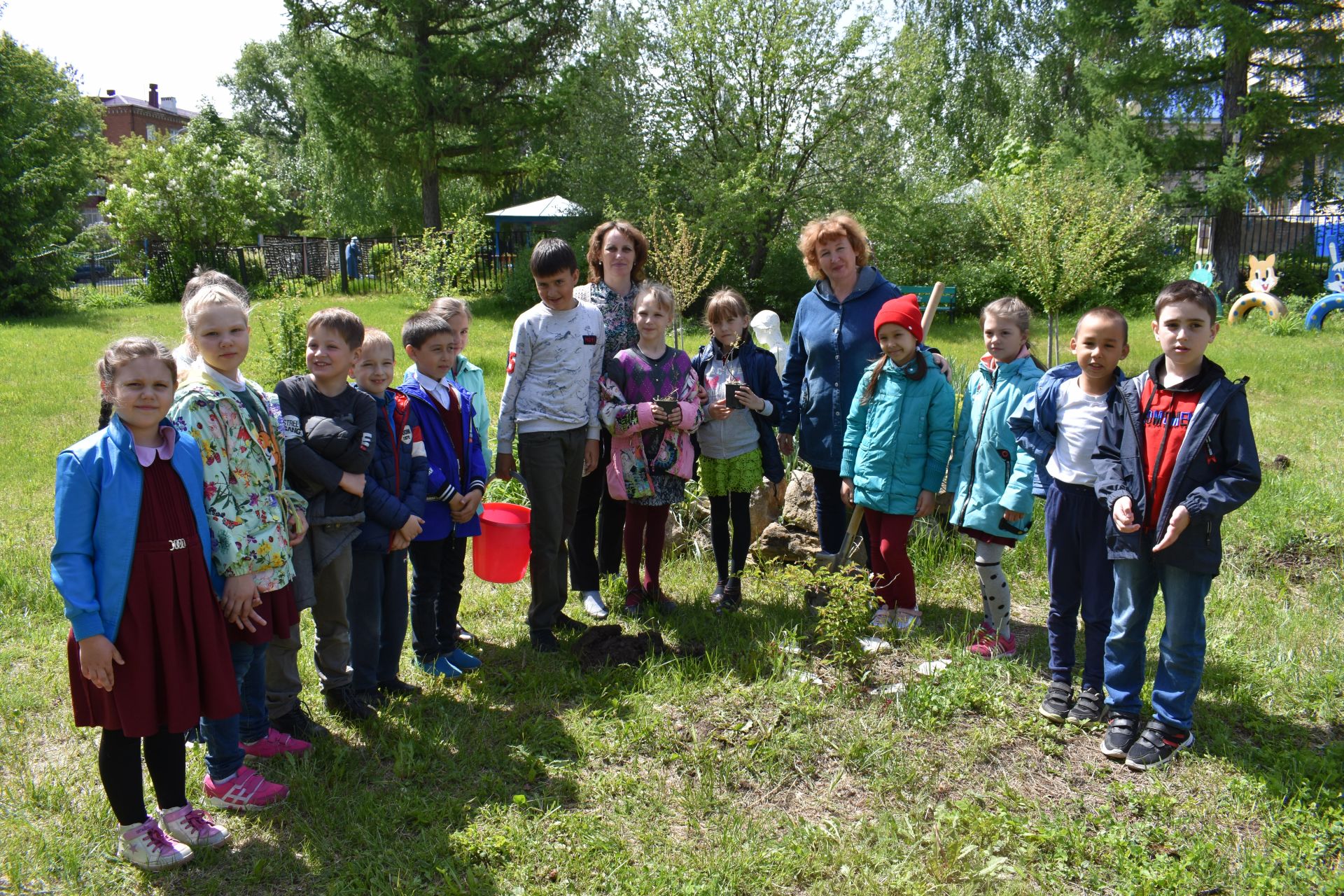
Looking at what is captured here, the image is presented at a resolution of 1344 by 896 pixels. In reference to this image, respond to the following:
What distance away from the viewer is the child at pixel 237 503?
2.79 metres

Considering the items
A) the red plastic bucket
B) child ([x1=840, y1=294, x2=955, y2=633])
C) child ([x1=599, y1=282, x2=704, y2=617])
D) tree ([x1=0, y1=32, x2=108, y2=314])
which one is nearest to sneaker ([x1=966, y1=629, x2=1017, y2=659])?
child ([x1=840, y1=294, x2=955, y2=633])

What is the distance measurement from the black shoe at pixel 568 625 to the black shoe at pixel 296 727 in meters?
1.25

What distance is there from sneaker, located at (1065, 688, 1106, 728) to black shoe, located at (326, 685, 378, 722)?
2.74 m

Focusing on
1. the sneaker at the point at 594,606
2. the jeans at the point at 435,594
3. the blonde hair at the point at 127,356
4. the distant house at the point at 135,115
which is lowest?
the sneaker at the point at 594,606

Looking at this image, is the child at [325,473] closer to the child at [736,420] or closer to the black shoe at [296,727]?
the black shoe at [296,727]

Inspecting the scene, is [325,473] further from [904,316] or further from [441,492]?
[904,316]

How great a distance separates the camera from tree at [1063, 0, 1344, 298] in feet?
56.2

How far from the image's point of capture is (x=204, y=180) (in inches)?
969

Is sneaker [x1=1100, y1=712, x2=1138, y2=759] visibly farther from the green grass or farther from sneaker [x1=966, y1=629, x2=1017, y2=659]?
sneaker [x1=966, y1=629, x2=1017, y2=659]

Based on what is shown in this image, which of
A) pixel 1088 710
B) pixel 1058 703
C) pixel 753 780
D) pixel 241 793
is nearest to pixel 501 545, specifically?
pixel 241 793

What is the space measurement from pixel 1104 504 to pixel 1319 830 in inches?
47.5

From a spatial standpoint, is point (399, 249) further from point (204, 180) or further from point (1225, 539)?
point (1225, 539)

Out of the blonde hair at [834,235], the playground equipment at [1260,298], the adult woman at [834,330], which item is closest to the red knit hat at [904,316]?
the adult woman at [834,330]

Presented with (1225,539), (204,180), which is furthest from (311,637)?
(204,180)
